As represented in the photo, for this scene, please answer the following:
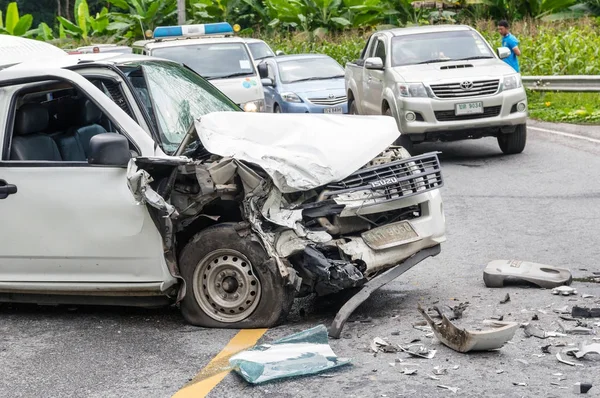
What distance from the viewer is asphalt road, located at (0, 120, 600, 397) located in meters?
5.24

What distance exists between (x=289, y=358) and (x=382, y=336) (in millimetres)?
779

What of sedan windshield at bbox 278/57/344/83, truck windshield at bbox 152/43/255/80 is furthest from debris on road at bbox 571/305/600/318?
sedan windshield at bbox 278/57/344/83

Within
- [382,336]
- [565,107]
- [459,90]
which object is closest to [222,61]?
[459,90]

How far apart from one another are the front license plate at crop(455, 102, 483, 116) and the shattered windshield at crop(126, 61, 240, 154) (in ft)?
23.5

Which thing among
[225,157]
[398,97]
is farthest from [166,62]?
[398,97]

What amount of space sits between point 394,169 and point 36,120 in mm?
→ 2549

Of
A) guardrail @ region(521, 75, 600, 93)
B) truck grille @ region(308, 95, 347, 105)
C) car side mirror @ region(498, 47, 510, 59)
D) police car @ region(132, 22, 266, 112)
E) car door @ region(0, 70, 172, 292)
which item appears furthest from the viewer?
truck grille @ region(308, 95, 347, 105)

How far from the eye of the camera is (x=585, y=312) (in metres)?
6.29

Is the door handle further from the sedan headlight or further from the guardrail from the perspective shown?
the guardrail

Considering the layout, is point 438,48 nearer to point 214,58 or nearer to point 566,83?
point 214,58

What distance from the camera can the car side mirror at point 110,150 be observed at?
6.41 meters

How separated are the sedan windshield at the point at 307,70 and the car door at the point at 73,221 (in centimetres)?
1443

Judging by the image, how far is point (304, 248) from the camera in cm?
630

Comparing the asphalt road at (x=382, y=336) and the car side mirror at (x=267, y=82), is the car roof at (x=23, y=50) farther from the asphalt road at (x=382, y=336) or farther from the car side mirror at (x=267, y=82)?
the car side mirror at (x=267, y=82)
